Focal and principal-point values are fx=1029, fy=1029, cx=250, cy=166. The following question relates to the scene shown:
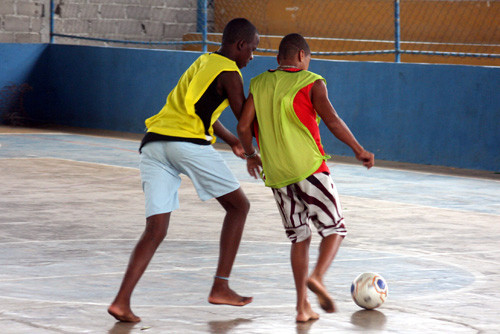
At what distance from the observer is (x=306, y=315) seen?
5.48 m

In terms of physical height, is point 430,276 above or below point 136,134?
above

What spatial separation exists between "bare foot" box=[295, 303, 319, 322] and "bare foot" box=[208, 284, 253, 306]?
41 centimetres

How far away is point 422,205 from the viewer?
10508 mm

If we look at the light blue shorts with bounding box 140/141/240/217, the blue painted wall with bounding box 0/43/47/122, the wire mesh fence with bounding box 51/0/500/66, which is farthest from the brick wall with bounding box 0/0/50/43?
the light blue shorts with bounding box 140/141/240/217

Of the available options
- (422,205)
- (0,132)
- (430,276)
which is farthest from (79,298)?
(0,132)

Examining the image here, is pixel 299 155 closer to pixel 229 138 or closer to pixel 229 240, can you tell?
pixel 229 138

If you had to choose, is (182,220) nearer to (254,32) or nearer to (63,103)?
(254,32)

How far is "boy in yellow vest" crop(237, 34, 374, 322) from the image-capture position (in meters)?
5.58

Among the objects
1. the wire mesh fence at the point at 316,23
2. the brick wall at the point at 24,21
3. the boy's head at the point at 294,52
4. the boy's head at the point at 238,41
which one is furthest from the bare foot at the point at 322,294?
the brick wall at the point at 24,21

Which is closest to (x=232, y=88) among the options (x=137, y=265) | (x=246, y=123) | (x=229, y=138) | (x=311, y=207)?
(x=246, y=123)

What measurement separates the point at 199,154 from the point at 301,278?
2.89 ft

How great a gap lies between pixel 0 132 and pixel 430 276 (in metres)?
12.2

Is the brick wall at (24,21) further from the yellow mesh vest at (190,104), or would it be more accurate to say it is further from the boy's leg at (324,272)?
the boy's leg at (324,272)

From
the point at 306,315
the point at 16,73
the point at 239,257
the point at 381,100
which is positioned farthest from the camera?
the point at 16,73
